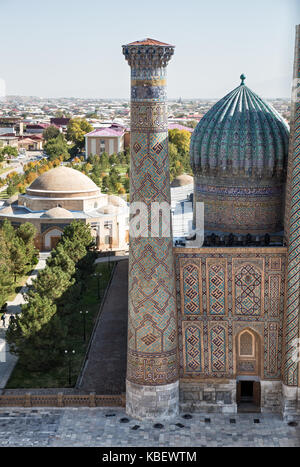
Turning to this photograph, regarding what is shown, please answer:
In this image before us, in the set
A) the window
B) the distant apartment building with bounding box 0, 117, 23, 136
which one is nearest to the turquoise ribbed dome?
the window

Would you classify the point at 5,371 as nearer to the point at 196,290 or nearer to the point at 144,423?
the point at 144,423

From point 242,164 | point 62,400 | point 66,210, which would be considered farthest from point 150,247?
point 66,210

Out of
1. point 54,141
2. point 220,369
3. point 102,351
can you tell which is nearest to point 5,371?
point 102,351

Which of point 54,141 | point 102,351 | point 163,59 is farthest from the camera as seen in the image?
point 54,141

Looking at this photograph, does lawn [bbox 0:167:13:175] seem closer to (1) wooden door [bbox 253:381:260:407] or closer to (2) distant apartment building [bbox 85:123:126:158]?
(2) distant apartment building [bbox 85:123:126:158]

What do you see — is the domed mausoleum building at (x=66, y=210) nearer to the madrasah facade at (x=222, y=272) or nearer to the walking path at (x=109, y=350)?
the walking path at (x=109, y=350)
